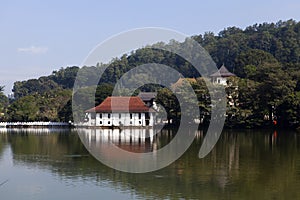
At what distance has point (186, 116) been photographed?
156ft

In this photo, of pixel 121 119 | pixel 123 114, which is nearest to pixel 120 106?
pixel 123 114

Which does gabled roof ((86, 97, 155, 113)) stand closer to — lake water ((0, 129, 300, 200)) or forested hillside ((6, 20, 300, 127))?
forested hillside ((6, 20, 300, 127))

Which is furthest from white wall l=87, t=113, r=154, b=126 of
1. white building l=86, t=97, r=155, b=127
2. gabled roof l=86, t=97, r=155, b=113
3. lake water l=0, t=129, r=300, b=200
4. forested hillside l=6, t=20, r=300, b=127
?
lake water l=0, t=129, r=300, b=200

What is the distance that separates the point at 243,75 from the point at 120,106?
692 inches

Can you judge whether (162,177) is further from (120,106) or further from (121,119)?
(120,106)

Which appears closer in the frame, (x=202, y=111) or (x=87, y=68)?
(x=202, y=111)

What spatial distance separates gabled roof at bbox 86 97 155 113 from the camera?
51188mm

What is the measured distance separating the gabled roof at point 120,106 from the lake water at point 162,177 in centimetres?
2605

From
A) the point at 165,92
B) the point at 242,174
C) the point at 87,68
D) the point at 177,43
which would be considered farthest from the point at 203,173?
the point at 177,43

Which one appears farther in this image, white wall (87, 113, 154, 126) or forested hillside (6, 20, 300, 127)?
white wall (87, 113, 154, 126)

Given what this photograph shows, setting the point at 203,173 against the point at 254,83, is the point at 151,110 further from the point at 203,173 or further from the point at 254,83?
the point at 203,173

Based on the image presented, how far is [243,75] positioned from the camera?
61656 millimetres

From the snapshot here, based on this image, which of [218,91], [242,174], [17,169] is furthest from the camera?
[218,91]

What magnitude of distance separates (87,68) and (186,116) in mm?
41784
